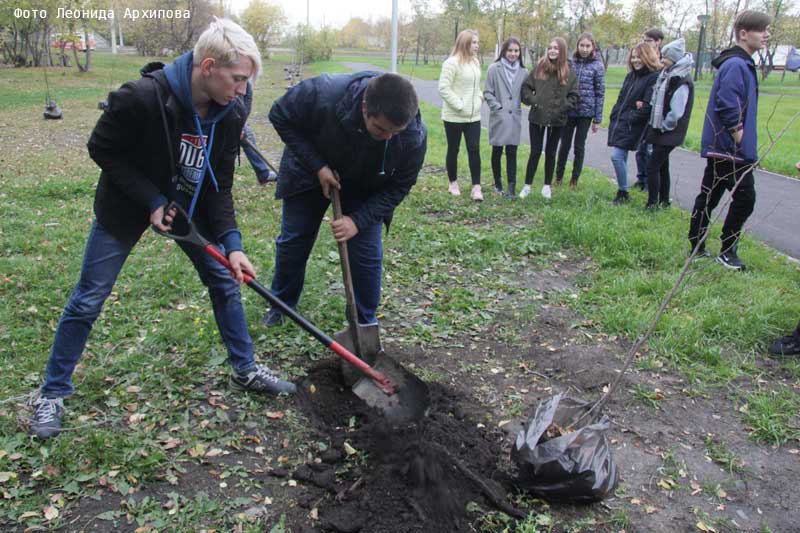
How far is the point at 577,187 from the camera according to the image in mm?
8203

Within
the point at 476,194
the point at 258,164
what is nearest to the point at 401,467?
the point at 476,194

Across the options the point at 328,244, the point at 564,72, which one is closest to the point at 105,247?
the point at 328,244

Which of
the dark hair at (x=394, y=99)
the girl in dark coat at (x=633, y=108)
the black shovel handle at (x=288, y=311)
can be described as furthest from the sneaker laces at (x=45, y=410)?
the girl in dark coat at (x=633, y=108)

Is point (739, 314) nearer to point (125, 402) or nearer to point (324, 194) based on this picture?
point (324, 194)

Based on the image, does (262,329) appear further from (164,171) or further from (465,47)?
(465,47)

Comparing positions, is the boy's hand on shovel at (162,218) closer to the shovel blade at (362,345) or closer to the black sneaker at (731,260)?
the shovel blade at (362,345)

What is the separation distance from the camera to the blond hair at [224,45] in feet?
8.30

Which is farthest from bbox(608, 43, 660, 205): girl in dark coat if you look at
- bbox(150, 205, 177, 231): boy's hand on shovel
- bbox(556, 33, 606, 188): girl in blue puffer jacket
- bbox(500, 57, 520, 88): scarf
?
bbox(150, 205, 177, 231): boy's hand on shovel

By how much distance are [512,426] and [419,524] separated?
3.11 ft

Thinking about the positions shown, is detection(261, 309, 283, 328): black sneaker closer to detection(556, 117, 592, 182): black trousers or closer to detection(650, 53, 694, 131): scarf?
detection(650, 53, 694, 131): scarf

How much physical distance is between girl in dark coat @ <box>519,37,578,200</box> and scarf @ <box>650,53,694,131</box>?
3.25 feet

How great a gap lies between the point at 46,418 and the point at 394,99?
224cm

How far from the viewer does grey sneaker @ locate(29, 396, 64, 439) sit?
9.76 ft

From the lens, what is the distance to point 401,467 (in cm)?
285
